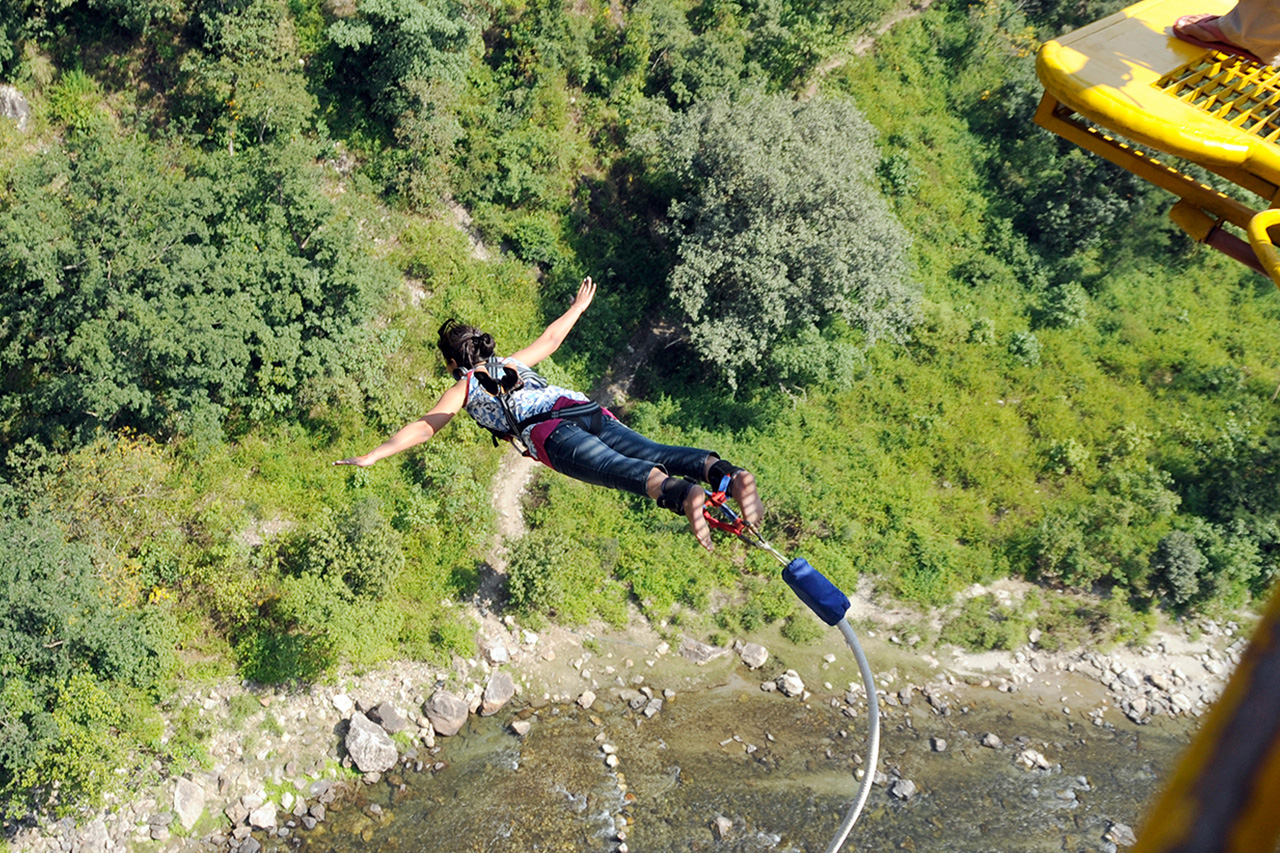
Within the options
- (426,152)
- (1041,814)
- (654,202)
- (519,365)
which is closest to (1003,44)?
(654,202)

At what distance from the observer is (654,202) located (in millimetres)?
20375

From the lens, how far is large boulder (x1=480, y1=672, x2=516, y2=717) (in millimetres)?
15531

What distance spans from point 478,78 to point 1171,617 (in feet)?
60.1

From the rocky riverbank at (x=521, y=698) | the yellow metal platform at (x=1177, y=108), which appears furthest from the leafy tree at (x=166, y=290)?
the yellow metal platform at (x=1177, y=108)

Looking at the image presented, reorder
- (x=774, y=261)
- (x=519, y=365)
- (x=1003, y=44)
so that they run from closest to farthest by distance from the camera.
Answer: (x=519, y=365), (x=774, y=261), (x=1003, y=44)

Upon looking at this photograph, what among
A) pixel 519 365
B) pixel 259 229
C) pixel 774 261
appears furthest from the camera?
pixel 774 261

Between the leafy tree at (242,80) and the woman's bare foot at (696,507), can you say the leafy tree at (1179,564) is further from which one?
the leafy tree at (242,80)

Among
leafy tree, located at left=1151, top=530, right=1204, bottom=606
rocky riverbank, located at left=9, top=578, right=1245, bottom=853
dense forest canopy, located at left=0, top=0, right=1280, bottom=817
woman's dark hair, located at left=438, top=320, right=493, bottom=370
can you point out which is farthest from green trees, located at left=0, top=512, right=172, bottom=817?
leafy tree, located at left=1151, top=530, right=1204, bottom=606

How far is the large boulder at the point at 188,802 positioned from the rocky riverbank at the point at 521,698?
0.05ft

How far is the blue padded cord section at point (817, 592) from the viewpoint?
274 inches

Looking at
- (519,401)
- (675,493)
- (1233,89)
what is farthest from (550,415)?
(1233,89)

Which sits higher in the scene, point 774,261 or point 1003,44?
point 1003,44

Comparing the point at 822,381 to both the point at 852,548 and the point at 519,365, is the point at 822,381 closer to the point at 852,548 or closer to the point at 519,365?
the point at 852,548

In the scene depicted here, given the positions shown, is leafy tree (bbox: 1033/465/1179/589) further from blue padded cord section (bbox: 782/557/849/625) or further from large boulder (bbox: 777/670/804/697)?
blue padded cord section (bbox: 782/557/849/625)
